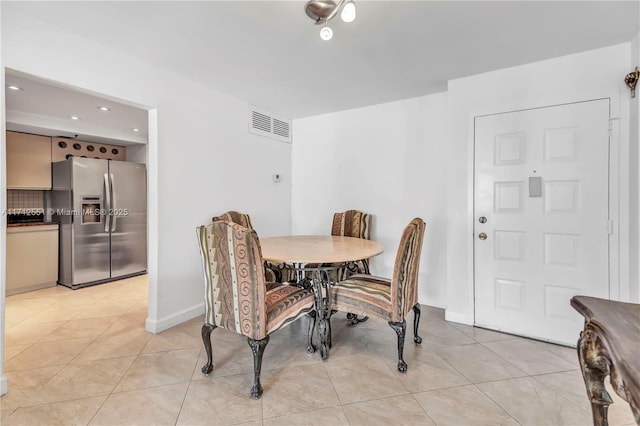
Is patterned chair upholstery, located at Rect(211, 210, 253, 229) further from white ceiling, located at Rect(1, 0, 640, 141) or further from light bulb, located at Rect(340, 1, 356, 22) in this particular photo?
light bulb, located at Rect(340, 1, 356, 22)

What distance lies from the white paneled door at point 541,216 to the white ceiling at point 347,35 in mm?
576

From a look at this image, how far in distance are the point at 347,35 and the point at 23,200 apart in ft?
15.9

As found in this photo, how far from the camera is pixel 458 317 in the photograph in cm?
279

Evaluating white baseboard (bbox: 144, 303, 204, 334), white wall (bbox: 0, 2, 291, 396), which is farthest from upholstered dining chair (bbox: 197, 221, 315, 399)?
white wall (bbox: 0, 2, 291, 396)

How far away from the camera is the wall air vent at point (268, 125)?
357cm

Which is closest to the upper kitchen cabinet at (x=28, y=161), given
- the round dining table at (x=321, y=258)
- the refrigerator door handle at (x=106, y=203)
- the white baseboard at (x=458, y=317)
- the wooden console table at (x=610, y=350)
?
the refrigerator door handle at (x=106, y=203)

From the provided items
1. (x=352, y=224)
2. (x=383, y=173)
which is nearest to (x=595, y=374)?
(x=352, y=224)

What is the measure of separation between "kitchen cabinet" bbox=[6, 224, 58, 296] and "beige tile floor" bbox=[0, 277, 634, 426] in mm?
1247

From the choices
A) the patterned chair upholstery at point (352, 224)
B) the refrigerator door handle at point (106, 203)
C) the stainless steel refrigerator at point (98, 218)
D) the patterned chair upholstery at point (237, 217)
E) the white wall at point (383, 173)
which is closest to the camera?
the patterned chair upholstery at point (237, 217)

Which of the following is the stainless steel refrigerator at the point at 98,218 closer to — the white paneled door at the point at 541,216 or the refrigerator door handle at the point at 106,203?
the refrigerator door handle at the point at 106,203

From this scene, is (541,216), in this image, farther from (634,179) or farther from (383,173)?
(383,173)

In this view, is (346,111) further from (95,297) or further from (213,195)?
(95,297)

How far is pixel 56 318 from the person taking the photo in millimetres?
2889

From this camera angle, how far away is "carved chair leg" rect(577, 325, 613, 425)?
38.6 inches
